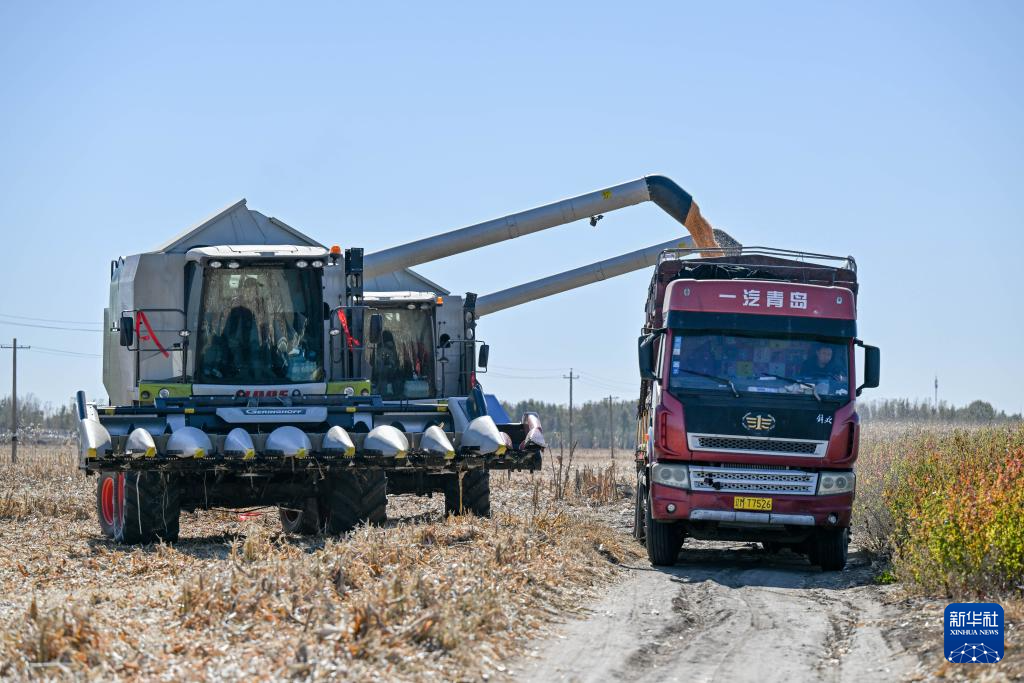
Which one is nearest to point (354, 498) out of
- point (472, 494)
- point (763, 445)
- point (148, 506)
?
point (148, 506)

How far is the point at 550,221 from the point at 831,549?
34.9 ft

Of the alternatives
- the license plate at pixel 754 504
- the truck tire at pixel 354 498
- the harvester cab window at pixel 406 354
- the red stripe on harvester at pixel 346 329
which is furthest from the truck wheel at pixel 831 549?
the harvester cab window at pixel 406 354

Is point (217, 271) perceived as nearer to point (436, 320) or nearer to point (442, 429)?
point (442, 429)

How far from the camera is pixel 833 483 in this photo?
50.2 ft

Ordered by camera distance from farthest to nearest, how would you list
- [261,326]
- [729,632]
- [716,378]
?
[261,326] < [716,378] < [729,632]

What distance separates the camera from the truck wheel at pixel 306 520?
708 inches

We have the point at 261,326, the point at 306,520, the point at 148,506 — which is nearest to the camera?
the point at 148,506

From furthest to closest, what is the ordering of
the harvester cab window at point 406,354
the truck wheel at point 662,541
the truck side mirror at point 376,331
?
the harvester cab window at point 406,354
the truck side mirror at point 376,331
the truck wheel at point 662,541

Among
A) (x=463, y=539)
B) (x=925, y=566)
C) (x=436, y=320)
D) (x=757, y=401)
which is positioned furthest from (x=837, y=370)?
(x=436, y=320)

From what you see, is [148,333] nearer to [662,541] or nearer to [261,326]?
[261,326]

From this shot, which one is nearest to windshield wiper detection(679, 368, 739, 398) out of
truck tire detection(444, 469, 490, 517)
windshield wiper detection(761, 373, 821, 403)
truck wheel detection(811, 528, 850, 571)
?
windshield wiper detection(761, 373, 821, 403)

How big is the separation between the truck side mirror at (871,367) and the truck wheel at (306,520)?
714cm

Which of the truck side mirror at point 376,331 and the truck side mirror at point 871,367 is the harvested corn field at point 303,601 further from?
the truck side mirror at point 376,331

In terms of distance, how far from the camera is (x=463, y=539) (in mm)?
15359
